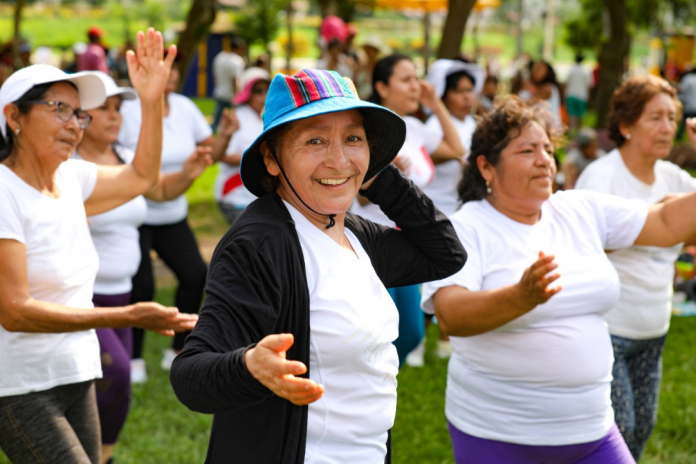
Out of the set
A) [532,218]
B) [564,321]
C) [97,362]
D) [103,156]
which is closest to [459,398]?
→ [564,321]

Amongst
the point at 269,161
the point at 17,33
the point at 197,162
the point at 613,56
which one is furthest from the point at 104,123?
the point at 613,56

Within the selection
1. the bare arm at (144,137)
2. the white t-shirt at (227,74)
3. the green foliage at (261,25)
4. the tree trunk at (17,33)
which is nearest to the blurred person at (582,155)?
the bare arm at (144,137)

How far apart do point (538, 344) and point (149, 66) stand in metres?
1.88

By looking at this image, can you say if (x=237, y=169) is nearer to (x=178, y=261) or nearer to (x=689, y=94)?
(x=178, y=261)

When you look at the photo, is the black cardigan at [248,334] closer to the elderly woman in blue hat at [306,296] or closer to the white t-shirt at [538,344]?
the elderly woman in blue hat at [306,296]

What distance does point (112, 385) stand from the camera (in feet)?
13.1

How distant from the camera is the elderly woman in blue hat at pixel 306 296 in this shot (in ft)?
6.86

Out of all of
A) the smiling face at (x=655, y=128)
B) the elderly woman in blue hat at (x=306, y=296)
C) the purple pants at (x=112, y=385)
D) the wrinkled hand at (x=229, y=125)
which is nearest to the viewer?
the elderly woman in blue hat at (x=306, y=296)

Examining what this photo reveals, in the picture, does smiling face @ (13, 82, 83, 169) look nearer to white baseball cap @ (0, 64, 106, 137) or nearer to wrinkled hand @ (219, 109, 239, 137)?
white baseball cap @ (0, 64, 106, 137)

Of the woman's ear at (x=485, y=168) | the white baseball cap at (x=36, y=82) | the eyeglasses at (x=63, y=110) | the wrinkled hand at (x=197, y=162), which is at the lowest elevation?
the wrinkled hand at (x=197, y=162)

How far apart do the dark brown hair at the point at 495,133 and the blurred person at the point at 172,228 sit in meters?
2.90

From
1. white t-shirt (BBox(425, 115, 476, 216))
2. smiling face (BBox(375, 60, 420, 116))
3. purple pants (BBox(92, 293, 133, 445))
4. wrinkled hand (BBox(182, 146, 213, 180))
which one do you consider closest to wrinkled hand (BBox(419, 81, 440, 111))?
white t-shirt (BBox(425, 115, 476, 216))

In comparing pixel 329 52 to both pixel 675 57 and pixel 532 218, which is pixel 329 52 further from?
pixel 675 57

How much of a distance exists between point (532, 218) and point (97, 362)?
1832 mm
